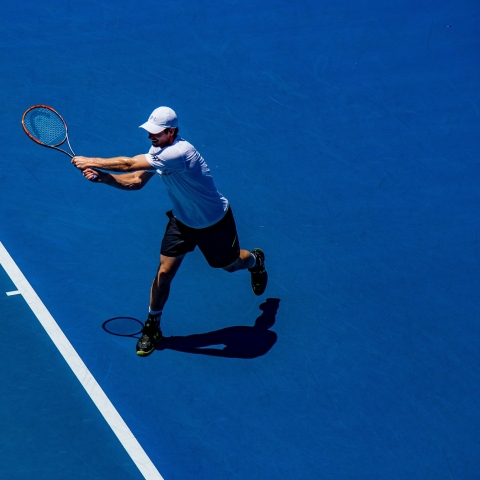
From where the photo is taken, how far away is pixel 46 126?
757 centimetres

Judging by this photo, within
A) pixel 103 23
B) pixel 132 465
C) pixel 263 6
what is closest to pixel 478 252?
pixel 132 465

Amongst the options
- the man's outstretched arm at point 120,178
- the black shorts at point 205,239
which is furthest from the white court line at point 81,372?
the man's outstretched arm at point 120,178

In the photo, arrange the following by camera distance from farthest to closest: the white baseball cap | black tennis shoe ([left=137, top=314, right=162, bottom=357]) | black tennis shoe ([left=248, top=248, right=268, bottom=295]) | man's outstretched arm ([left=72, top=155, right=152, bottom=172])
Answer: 1. black tennis shoe ([left=248, top=248, right=268, bottom=295])
2. black tennis shoe ([left=137, top=314, right=162, bottom=357])
3. the white baseball cap
4. man's outstretched arm ([left=72, top=155, right=152, bottom=172])

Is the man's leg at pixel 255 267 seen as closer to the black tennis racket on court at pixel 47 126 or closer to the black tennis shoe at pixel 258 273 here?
the black tennis shoe at pixel 258 273

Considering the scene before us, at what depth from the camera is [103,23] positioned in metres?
11.1

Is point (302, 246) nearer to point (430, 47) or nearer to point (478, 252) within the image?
point (478, 252)

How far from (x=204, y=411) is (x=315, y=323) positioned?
1.58 meters

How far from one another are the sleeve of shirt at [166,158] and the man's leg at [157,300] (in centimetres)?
94

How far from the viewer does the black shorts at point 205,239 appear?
699 centimetres

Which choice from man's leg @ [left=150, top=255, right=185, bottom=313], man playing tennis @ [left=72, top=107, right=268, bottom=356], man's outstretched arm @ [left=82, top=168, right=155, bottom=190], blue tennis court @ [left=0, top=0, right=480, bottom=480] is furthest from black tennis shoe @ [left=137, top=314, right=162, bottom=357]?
man's outstretched arm @ [left=82, top=168, right=155, bottom=190]

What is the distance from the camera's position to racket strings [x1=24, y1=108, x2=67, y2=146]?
746cm

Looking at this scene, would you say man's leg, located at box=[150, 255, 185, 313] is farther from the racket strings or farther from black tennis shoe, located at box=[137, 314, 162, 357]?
the racket strings

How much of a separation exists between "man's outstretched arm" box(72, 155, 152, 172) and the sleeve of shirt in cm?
6

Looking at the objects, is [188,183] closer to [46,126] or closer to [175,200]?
[175,200]
